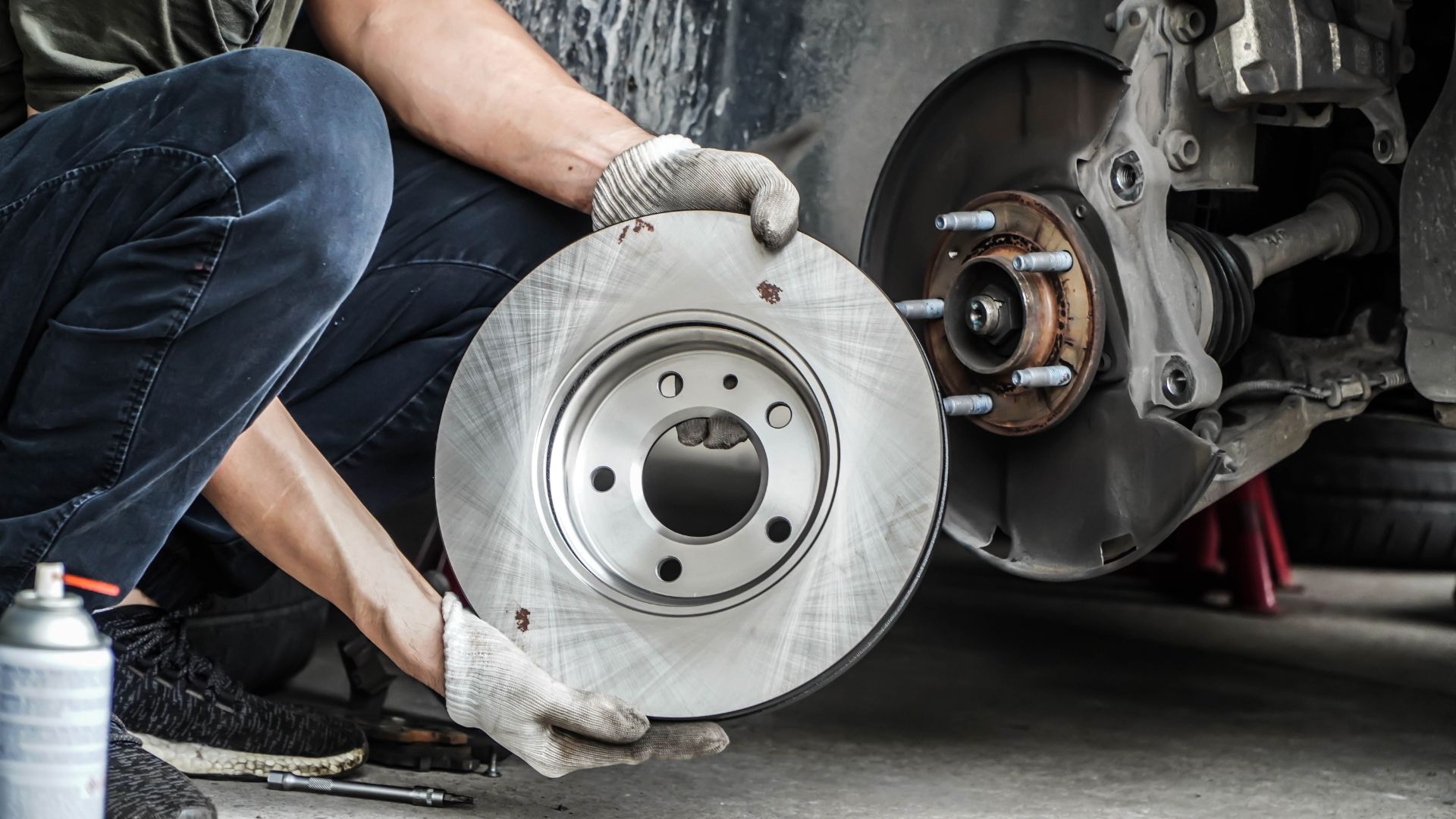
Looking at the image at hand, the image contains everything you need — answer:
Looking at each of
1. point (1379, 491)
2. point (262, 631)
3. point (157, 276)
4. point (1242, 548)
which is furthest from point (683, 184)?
point (1242, 548)

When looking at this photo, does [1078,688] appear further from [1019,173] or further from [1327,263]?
[1019,173]

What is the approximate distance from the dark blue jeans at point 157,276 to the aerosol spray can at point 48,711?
26 centimetres

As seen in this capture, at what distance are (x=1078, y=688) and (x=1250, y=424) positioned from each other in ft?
1.67

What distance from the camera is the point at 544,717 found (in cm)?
104

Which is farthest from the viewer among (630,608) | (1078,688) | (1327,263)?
(1078,688)

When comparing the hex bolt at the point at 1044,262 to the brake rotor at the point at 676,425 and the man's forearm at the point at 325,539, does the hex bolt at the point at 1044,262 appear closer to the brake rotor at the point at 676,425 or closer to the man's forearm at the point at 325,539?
the brake rotor at the point at 676,425

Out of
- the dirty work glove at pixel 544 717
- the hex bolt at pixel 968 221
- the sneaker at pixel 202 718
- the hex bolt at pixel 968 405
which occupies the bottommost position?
the sneaker at pixel 202 718

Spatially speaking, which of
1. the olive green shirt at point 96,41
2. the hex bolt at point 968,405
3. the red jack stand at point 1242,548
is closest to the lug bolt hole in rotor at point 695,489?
the hex bolt at point 968,405

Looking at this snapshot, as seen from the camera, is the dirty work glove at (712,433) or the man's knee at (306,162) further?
the dirty work glove at (712,433)

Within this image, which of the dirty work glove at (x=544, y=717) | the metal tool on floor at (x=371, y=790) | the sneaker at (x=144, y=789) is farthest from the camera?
the metal tool on floor at (x=371, y=790)

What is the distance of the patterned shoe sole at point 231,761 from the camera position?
1214mm

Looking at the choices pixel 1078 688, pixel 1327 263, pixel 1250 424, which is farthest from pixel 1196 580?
pixel 1250 424

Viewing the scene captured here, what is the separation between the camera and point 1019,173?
4.57 ft

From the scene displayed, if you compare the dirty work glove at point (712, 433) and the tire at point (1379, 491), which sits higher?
the dirty work glove at point (712, 433)
